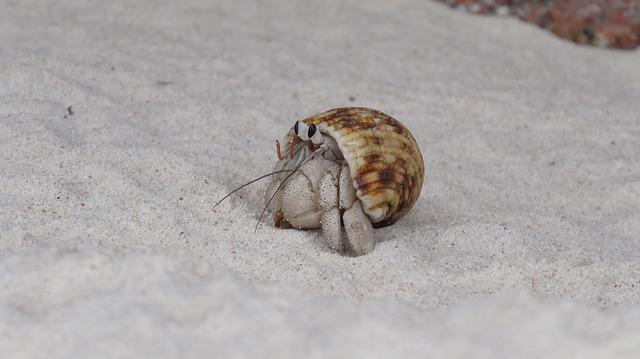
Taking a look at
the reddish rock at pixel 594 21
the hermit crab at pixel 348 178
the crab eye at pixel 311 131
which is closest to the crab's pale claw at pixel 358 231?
the hermit crab at pixel 348 178

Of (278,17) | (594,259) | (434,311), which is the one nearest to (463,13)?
(278,17)

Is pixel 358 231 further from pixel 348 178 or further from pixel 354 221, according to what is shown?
pixel 348 178

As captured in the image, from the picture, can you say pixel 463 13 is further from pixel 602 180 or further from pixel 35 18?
→ pixel 35 18

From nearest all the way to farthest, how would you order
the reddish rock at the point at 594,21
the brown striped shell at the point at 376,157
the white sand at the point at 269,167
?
the white sand at the point at 269,167
the brown striped shell at the point at 376,157
the reddish rock at the point at 594,21

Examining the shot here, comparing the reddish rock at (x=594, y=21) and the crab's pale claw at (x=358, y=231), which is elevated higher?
the reddish rock at (x=594, y=21)

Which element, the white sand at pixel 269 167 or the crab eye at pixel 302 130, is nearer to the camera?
the white sand at pixel 269 167

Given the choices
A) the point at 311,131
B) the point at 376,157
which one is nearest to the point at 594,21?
the point at 376,157

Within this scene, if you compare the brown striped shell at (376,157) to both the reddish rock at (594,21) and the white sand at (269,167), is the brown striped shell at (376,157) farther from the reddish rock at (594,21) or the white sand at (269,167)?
the reddish rock at (594,21)

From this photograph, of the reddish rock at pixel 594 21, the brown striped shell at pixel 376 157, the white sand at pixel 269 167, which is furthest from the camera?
the reddish rock at pixel 594 21
